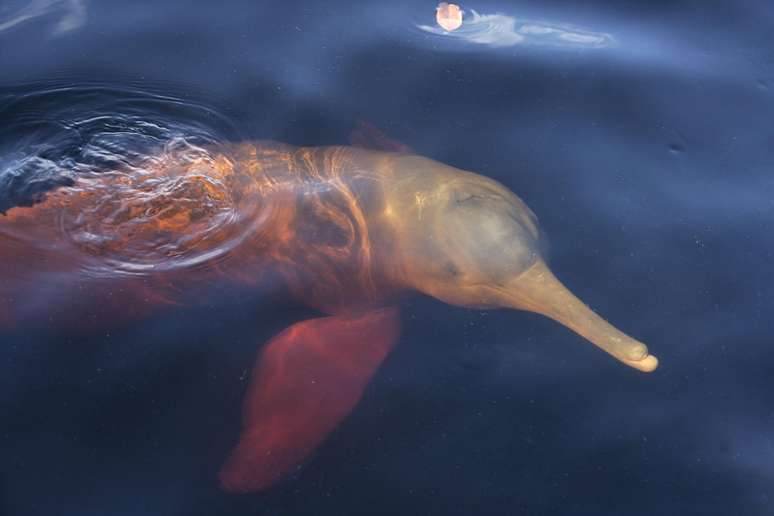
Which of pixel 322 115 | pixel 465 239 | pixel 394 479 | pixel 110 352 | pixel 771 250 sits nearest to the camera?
pixel 394 479

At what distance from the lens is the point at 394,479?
535cm

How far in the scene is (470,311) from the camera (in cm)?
636

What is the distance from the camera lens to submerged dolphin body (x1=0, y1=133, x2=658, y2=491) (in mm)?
5875

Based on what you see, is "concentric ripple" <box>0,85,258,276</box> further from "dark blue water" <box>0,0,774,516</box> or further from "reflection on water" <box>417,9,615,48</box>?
"reflection on water" <box>417,9,615,48</box>

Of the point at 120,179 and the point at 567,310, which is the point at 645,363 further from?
the point at 120,179

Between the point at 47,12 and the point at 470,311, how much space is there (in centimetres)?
483

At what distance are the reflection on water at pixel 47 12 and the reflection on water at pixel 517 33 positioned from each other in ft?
10.5

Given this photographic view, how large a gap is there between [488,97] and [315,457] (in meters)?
3.74

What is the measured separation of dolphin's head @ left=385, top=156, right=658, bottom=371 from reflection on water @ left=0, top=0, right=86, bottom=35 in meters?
3.42

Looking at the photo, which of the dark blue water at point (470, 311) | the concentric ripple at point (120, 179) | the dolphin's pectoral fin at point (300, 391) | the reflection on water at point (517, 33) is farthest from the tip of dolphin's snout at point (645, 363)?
the reflection on water at point (517, 33)

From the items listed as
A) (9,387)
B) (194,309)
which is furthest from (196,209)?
(9,387)

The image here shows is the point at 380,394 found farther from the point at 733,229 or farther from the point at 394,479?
the point at 733,229

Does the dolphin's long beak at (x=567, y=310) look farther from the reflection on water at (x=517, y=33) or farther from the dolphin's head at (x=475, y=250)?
the reflection on water at (x=517, y=33)

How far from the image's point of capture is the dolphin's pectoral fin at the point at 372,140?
23.3ft
